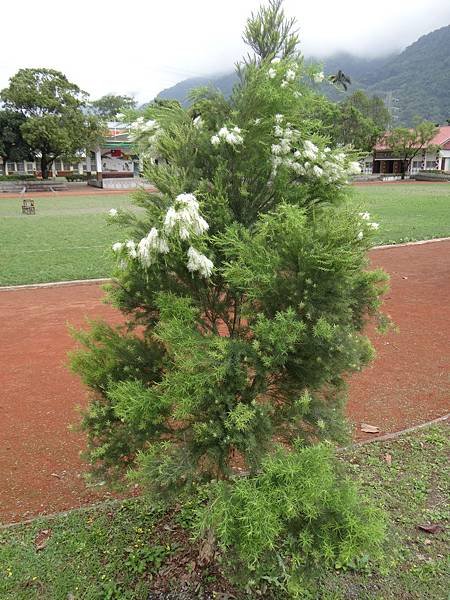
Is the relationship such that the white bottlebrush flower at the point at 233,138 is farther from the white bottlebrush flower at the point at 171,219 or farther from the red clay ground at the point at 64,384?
the red clay ground at the point at 64,384

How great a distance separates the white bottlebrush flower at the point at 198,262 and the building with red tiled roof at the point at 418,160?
60327mm

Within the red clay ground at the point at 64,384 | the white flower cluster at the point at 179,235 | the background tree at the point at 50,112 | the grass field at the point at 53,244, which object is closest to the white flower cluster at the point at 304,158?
the white flower cluster at the point at 179,235

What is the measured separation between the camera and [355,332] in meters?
3.27

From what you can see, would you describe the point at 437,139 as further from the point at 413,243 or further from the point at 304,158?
the point at 304,158

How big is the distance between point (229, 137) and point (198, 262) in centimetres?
74

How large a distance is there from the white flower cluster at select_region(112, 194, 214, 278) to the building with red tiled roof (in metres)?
60.4

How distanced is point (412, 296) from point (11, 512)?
886 cm

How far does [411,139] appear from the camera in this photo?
5234 centimetres

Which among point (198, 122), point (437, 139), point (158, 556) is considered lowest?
point (158, 556)

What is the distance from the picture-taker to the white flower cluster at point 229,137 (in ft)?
9.41

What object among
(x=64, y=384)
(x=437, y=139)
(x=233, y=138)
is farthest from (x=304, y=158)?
(x=437, y=139)

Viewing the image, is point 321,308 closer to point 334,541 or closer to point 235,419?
point 235,419

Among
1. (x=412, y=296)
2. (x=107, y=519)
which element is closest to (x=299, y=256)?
(x=107, y=519)

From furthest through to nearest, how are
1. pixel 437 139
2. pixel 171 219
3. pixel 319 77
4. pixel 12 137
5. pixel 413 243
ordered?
pixel 437 139, pixel 12 137, pixel 413 243, pixel 319 77, pixel 171 219
